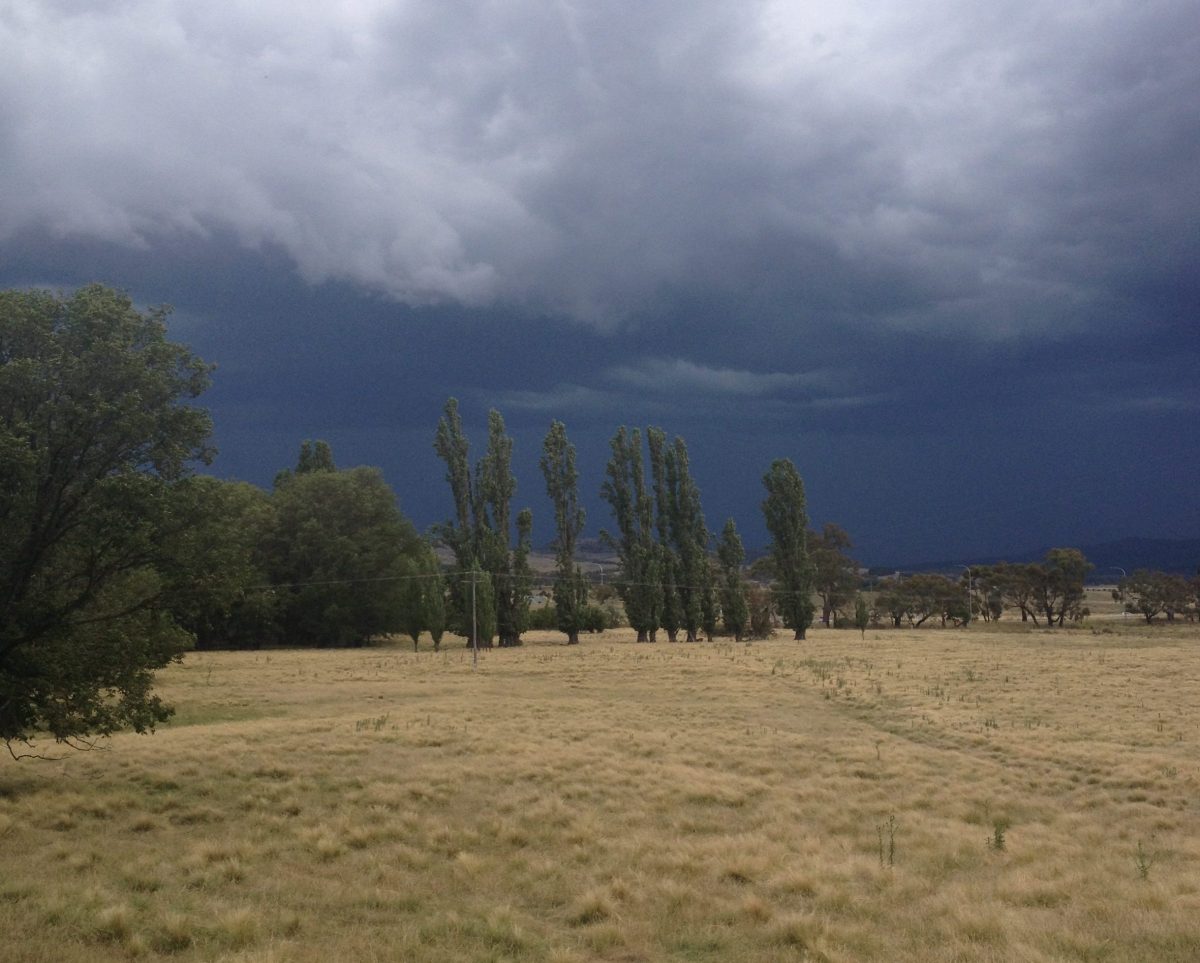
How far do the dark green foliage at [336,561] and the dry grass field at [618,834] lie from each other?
45.6 m

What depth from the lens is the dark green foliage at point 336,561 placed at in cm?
7938

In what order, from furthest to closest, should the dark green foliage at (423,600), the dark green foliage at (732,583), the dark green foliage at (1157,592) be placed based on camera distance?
1. the dark green foliage at (1157,592)
2. the dark green foliage at (732,583)
3. the dark green foliage at (423,600)

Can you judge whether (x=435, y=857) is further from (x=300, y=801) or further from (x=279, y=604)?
(x=279, y=604)

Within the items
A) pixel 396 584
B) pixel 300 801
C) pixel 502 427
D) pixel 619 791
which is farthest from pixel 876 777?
pixel 502 427

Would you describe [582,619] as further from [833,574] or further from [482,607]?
[833,574]

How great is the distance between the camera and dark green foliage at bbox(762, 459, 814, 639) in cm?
8831

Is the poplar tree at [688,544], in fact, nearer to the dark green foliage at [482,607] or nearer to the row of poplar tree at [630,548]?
the row of poplar tree at [630,548]

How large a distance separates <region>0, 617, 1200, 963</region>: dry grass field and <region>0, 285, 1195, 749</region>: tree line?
307cm

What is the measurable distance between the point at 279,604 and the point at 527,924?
240ft

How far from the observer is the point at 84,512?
643 inches

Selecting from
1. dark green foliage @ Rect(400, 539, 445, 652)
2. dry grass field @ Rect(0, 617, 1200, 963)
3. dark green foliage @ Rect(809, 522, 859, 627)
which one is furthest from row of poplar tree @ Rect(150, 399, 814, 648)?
dry grass field @ Rect(0, 617, 1200, 963)

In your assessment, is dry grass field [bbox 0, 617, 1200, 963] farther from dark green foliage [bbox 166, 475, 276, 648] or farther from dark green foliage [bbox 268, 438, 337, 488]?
dark green foliage [bbox 268, 438, 337, 488]

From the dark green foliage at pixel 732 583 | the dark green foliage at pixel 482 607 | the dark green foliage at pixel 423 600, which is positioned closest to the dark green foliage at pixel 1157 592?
the dark green foliage at pixel 732 583

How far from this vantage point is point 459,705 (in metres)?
33.1
